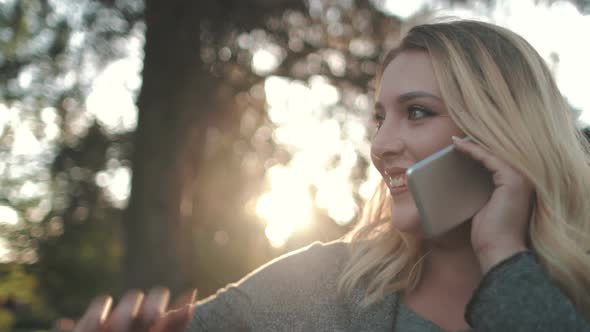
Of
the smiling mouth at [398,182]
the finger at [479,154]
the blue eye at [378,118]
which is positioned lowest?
the smiling mouth at [398,182]

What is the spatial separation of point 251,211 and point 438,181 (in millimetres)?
9641

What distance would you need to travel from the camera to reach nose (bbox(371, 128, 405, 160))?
7.17 feet

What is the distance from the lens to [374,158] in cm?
230

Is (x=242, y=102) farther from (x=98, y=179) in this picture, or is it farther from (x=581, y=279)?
(x=581, y=279)

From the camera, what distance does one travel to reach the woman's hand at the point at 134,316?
1.74 metres

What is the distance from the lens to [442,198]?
2051mm

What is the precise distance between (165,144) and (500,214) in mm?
5306

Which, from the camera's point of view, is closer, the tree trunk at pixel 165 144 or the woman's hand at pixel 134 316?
the woman's hand at pixel 134 316

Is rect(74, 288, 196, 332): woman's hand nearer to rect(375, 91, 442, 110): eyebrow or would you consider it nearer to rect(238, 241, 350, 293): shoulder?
rect(238, 241, 350, 293): shoulder

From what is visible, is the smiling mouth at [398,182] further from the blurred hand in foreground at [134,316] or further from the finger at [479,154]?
the blurred hand in foreground at [134,316]

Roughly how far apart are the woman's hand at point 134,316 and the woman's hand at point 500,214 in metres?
0.94

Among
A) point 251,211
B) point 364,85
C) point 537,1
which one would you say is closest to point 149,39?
point 364,85

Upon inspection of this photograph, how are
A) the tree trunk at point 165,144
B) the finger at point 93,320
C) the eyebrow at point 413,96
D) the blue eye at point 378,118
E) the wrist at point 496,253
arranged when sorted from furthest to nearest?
1. the tree trunk at point 165,144
2. the blue eye at point 378,118
3. the eyebrow at point 413,96
4. the wrist at point 496,253
5. the finger at point 93,320

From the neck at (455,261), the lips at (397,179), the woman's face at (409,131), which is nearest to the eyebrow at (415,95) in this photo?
the woman's face at (409,131)
